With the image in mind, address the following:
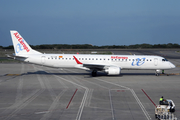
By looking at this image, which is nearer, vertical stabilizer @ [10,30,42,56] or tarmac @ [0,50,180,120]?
tarmac @ [0,50,180,120]

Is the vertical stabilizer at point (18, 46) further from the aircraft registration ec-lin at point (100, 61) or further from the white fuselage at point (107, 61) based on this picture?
the white fuselage at point (107, 61)

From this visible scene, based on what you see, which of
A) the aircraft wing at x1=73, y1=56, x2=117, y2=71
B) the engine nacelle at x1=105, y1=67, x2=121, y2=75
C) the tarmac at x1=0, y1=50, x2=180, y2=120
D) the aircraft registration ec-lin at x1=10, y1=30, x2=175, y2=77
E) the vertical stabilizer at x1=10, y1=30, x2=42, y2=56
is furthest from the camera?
the vertical stabilizer at x1=10, y1=30, x2=42, y2=56

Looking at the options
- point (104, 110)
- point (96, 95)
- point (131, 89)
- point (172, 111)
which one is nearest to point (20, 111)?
point (104, 110)

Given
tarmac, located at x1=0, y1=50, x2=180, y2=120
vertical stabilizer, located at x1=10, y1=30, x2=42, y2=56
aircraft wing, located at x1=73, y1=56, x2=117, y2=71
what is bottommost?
tarmac, located at x1=0, y1=50, x2=180, y2=120

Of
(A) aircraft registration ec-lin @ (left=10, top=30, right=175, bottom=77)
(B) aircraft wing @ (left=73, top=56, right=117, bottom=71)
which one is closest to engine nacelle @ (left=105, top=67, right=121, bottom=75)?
(B) aircraft wing @ (left=73, top=56, right=117, bottom=71)

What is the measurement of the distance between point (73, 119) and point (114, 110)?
335cm

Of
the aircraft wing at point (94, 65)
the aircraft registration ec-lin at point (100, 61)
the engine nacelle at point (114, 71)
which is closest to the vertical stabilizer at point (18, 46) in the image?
the aircraft registration ec-lin at point (100, 61)

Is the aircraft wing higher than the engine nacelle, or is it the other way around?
the aircraft wing

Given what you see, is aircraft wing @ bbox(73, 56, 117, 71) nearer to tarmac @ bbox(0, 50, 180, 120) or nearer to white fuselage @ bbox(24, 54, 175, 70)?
white fuselage @ bbox(24, 54, 175, 70)

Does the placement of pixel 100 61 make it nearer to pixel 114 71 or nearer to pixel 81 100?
pixel 114 71

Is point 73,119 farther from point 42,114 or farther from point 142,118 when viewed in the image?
point 142,118

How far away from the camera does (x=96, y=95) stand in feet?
63.9

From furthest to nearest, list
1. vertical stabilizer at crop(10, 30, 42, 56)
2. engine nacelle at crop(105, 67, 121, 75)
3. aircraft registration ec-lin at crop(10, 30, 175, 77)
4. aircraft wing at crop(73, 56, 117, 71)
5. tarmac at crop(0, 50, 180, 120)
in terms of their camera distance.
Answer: vertical stabilizer at crop(10, 30, 42, 56), aircraft registration ec-lin at crop(10, 30, 175, 77), aircraft wing at crop(73, 56, 117, 71), engine nacelle at crop(105, 67, 121, 75), tarmac at crop(0, 50, 180, 120)

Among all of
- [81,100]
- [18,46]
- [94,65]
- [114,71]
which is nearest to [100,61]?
[94,65]
